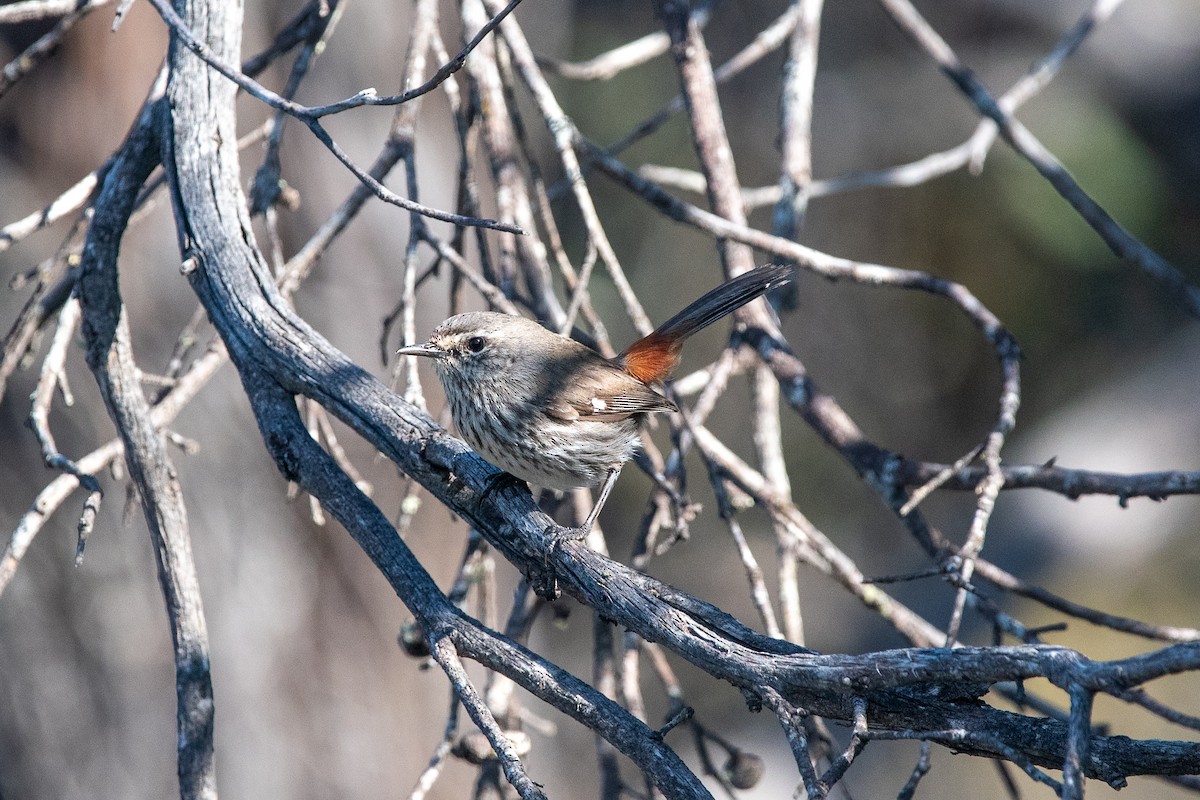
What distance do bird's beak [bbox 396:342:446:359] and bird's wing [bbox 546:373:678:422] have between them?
385mm

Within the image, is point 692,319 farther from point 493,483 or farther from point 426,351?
point 493,483

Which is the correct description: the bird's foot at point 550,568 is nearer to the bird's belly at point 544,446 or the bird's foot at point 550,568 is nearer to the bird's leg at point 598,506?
the bird's leg at point 598,506

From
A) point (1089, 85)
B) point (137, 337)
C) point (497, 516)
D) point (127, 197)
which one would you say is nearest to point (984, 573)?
point (497, 516)

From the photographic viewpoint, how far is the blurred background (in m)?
4.73

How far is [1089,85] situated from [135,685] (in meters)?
7.93

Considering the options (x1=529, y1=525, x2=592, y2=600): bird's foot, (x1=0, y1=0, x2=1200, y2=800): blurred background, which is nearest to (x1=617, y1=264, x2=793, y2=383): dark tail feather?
(x1=529, y1=525, x2=592, y2=600): bird's foot

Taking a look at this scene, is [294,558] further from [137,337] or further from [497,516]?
[497,516]

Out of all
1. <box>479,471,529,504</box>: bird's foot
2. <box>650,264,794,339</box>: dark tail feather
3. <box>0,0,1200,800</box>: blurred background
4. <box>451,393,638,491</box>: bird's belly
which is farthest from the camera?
<box>0,0,1200,800</box>: blurred background

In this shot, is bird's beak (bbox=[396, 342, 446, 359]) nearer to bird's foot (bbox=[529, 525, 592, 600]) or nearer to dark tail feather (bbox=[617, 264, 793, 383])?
dark tail feather (bbox=[617, 264, 793, 383])

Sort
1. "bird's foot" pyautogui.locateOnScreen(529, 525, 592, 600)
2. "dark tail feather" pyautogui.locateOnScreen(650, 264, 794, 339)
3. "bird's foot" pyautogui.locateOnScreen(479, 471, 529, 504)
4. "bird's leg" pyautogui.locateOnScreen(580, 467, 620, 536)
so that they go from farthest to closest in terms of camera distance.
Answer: "dark tail feather" pyautogui.locateOnScreen(650, 264, 794, 339), "bird's leg" pyautogui.locateOnScreen(580, 467, 620, 536), "bird's foot" pyautogui.locateOnScreen(479, 471, 529, 504), "bird's foot" pyautogui.locateOnScreen(529, 525, 592, 600)

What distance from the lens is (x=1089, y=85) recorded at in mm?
7824

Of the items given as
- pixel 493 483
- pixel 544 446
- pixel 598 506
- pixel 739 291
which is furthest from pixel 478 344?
pixel 493 483

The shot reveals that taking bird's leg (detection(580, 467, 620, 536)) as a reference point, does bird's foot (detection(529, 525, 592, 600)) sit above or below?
below

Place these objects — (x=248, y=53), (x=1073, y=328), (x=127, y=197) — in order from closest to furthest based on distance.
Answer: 1. (x=127, y=197)
2. (x=248, y=53)
3. (x=1073, y=328)
